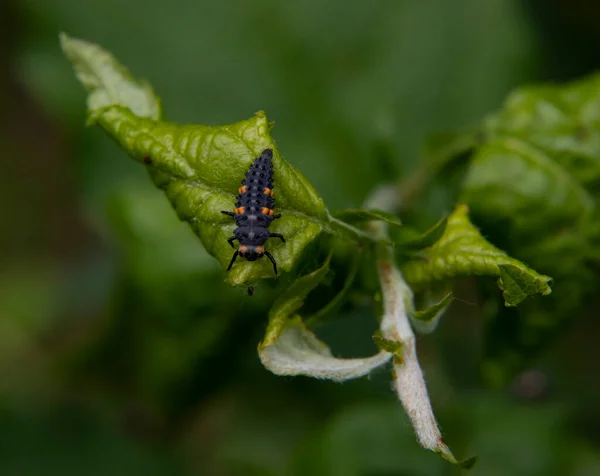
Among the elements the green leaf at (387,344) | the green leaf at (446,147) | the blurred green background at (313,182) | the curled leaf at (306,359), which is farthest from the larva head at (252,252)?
the blurred green background at (313,182)

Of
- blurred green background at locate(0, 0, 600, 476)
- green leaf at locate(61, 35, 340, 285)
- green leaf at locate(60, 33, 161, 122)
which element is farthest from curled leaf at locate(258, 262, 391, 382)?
blurred green background at locate(0, 0, 600, 476)

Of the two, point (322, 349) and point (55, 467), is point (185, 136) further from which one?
point (55, 467)

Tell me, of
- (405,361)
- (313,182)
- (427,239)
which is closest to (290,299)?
(405,361)

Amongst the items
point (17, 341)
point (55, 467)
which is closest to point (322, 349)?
point (55, 467)

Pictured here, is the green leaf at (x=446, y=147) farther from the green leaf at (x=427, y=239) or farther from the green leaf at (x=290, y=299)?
the green leaf at (x=290, y=299)

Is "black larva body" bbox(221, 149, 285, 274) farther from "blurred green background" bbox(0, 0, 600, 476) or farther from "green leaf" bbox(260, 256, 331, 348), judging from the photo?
"blurred green background" bbox(0, 0, 600, 476)

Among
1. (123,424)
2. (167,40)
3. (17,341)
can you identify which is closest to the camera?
(167,40)

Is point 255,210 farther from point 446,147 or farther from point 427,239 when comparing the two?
point 446,147
